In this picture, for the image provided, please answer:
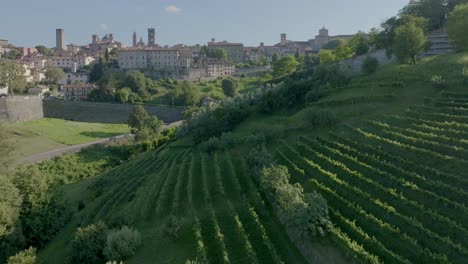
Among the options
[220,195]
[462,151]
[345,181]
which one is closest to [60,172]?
[220,195]

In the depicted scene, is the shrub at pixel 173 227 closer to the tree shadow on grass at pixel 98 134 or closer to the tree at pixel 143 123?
the tree at pixel 143 123

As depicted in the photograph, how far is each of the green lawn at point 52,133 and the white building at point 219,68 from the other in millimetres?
48327

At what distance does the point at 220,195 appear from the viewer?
25297mm

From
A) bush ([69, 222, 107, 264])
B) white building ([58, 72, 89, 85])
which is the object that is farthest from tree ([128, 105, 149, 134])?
white building ([58, 72, 89, 85])

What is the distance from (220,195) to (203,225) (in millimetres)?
3562

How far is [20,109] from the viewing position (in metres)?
79.7

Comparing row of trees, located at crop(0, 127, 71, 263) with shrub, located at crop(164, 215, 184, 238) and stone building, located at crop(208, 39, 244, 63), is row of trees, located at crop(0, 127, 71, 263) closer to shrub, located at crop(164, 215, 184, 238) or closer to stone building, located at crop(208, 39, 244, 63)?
shrub, located at crop(164, 215, 184, 238)

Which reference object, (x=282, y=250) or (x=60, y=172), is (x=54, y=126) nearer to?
(x=60, y=172)

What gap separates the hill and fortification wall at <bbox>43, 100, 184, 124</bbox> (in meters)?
54.2

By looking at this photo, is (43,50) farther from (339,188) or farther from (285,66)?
(339,188)

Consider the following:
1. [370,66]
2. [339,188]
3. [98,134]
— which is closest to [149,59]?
[98,134]

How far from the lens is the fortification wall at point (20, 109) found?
252ft

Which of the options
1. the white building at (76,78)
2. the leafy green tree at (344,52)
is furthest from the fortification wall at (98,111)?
the leafy green tree at (344,52)

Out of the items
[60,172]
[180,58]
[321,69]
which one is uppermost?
[180,58]
